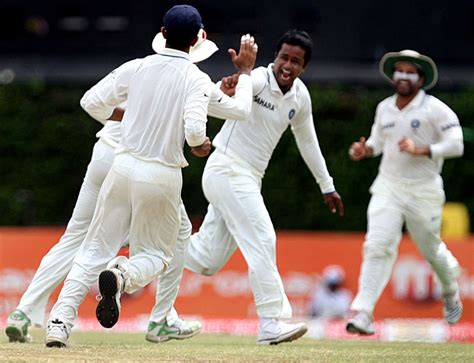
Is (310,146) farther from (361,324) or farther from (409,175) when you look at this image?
(361,324)

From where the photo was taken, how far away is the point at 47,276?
32.2 ft

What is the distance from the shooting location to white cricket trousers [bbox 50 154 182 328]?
8.53 meters

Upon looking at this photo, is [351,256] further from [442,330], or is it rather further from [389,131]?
[389,131]

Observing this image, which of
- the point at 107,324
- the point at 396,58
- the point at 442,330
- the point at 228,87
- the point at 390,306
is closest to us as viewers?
the point at 107,324

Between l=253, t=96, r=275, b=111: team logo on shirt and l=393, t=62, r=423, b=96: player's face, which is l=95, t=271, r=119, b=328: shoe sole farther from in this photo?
l=393, t=62, r=423, b=96: player's face

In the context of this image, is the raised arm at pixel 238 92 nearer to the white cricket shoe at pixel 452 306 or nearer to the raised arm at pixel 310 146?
the raised arm at pixel 310 146

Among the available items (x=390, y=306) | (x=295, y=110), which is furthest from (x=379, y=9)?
(x=295, y=110)

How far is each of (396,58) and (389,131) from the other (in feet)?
2.07

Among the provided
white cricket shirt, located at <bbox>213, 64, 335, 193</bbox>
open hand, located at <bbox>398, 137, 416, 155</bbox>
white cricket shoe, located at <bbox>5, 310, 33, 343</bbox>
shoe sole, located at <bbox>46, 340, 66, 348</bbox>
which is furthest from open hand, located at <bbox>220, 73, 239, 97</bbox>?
open hand, located at <bbox>398, 137, 416, 155</bbox>

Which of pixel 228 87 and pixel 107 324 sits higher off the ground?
pixel 228 87

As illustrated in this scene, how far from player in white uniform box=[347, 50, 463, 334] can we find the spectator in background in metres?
4.69

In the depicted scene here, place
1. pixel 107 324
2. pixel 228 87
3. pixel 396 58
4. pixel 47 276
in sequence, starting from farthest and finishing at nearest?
pixel 396 58 < pixel 47 276 < pixel 228 87 < pixel 107 324

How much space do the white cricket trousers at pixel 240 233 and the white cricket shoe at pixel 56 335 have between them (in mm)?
1715

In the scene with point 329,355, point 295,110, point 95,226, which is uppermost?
point 295,110
